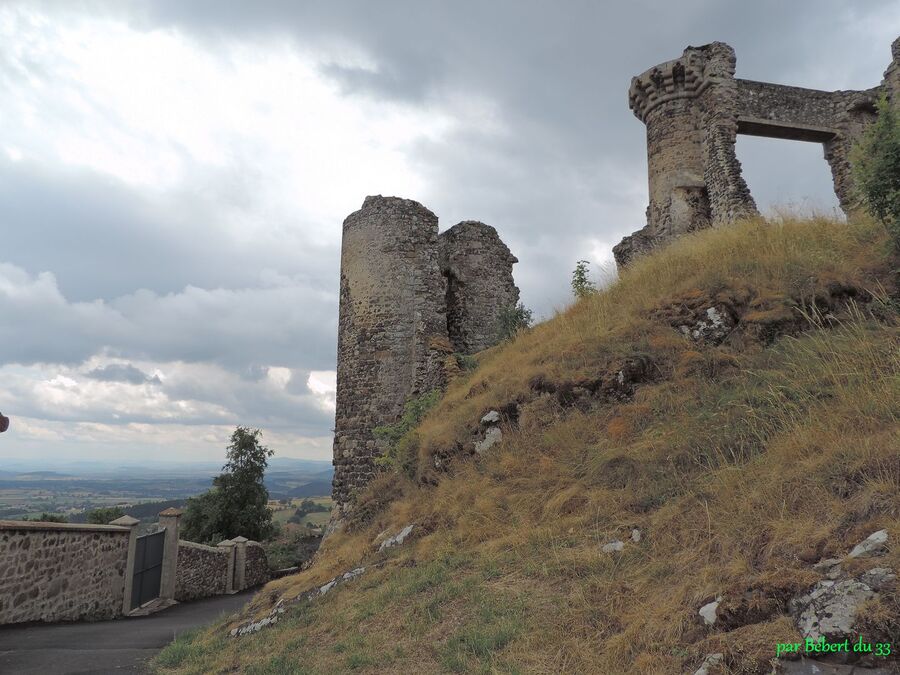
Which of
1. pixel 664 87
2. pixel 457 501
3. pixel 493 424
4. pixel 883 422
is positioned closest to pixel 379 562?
pixel 457 501

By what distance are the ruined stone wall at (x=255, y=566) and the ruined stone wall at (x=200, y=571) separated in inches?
43.7

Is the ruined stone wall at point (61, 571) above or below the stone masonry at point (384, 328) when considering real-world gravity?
below

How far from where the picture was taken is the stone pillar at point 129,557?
13773mm

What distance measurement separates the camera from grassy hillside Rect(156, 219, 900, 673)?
3729 millimetres

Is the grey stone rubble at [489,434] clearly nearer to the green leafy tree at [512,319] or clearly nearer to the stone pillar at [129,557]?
the green leafy tree at [512,319]

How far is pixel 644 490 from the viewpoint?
5.49 metres

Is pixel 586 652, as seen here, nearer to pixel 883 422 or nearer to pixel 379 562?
pixel 883 422

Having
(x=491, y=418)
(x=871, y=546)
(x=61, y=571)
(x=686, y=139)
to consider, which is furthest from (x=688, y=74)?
(x=61, y=571)

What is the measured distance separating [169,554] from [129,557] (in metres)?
2.17

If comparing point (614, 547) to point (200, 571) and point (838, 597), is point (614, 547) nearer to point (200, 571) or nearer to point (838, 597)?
point (838, 597)

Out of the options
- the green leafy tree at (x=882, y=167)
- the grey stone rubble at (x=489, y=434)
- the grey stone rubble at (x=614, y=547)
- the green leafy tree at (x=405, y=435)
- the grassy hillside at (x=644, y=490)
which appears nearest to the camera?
the grassy hillside at (x=644, y=490)

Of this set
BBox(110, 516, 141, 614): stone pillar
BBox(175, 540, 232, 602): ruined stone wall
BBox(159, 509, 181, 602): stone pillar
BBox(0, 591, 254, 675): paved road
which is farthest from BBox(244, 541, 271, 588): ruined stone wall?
BBox(0, 591, 254, 675): paved road

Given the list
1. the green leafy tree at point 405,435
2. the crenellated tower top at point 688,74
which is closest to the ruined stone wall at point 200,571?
the green leafy tree at point 405,435

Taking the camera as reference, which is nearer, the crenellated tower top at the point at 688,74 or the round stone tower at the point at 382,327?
the round stone tower at the point at 382,327
